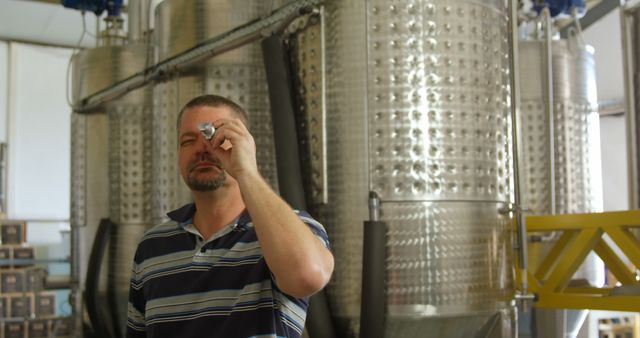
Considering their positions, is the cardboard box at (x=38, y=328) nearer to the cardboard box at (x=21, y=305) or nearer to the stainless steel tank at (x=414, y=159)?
the cardboard box at (x=21, y=305)

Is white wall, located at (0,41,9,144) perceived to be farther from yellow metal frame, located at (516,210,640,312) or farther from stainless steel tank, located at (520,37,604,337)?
yellow metal frame, located at (516,210,640,312)

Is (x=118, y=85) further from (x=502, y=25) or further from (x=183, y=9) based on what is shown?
(x=502, y=25)

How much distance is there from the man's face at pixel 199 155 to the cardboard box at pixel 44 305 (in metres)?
7.90

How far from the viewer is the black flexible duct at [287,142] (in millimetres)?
2611

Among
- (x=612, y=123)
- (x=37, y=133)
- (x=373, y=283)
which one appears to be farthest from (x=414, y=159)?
(x=37, y=133)

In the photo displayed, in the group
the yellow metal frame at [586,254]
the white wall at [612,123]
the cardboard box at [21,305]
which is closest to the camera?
the yellow metal frame at [586,254]

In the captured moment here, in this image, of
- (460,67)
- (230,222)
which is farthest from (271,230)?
(460,67)

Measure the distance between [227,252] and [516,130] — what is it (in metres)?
1.88

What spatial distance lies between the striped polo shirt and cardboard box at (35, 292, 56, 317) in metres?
7.77

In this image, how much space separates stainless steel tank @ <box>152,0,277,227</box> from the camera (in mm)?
3326

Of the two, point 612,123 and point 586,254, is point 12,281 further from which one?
point 586,254

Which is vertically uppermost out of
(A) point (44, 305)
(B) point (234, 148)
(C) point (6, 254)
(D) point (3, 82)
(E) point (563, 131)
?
(D) point (3, 82)

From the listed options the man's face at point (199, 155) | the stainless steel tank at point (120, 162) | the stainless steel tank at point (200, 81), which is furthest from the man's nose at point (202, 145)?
the stainless steel tank at point (120, 162)

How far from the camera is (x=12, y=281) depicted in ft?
28.4
